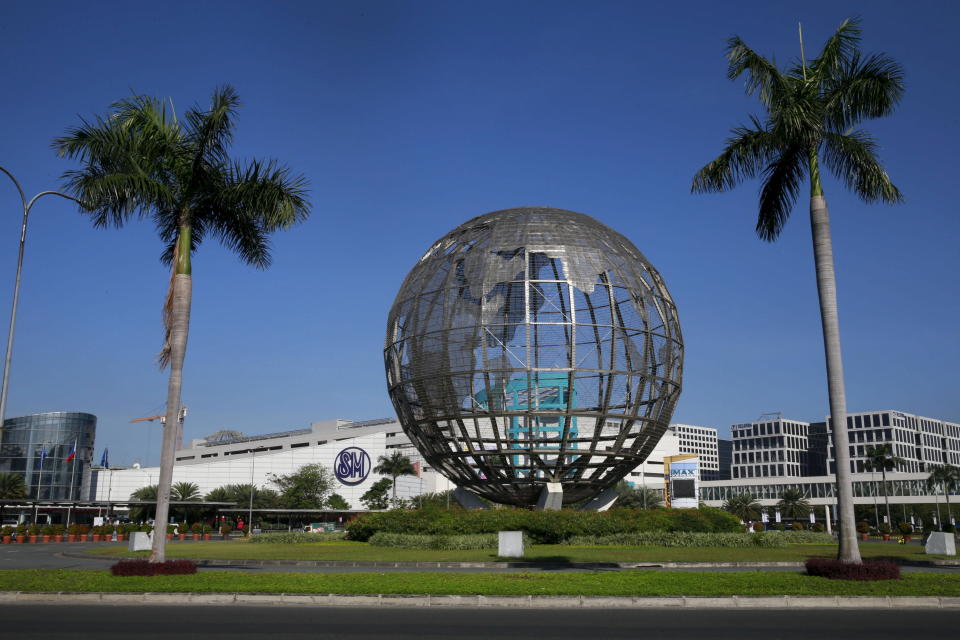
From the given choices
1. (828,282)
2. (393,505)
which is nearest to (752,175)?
(828,282)

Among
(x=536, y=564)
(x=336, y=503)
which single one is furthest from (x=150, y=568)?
(x=336, y=503)

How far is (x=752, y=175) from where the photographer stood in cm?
2058

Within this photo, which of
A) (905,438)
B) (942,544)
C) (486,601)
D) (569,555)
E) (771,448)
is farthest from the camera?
(771,448)

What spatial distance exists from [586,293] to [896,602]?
18176 millimetres

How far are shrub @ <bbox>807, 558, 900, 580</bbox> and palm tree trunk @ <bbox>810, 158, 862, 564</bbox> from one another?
26 centimetres

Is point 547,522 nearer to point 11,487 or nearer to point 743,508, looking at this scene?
point 743,508

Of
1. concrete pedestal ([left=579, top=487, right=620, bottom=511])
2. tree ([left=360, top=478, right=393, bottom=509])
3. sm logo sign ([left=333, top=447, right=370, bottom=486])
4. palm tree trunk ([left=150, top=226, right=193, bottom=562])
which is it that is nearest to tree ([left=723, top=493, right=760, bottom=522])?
tree ([left=360, top=478, right=393, bottom=509])

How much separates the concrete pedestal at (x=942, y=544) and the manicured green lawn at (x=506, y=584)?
1238 centimetres

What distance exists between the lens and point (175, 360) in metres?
19.4

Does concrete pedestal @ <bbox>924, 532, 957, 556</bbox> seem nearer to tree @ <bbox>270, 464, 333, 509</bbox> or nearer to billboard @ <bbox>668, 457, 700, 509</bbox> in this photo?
billboard @ <bbox>668, 457, 700, 509</bbox>

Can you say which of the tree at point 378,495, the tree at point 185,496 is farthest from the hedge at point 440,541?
the tree at point 185,496

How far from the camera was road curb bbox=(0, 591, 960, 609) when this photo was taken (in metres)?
14.3

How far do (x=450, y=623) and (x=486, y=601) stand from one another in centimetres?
254

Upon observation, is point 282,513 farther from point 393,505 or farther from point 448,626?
point 448,626
